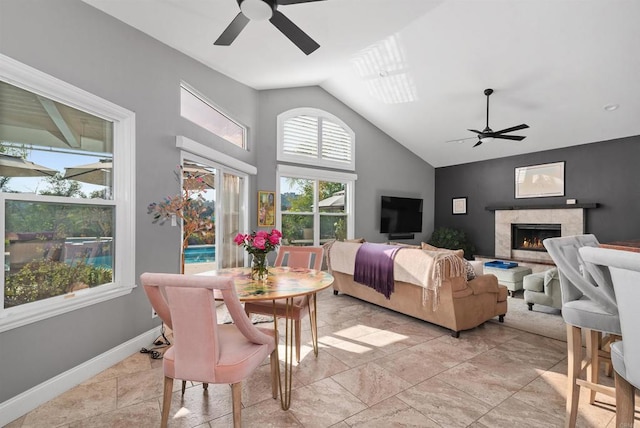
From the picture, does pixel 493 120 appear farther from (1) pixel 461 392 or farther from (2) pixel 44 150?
(2) pixel 44 150

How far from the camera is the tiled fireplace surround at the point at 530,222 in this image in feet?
19.8

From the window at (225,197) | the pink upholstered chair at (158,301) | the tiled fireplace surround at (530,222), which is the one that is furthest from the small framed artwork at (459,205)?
the pink upholstered chair at (158,301)

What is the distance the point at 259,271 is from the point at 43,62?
203 cm

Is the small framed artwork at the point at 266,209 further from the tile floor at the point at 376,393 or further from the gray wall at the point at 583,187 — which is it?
the gray wall at the point at 583,187

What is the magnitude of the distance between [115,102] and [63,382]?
2162 mm

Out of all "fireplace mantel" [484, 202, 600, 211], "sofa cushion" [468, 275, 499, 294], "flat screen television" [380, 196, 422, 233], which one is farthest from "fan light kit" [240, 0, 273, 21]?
"fireplace mantel" [484, 202, 600, 211]

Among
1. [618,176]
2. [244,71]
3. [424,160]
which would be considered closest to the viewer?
[244,71]

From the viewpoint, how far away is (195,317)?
146 cm

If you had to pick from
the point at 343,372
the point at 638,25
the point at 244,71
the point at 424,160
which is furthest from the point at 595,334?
the point at 424,160

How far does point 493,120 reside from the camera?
19.3 feet

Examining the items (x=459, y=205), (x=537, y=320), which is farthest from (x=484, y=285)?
(x=459, y=205)

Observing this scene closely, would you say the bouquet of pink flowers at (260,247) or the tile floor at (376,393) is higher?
the bouquet of pink flowers at (260,247)

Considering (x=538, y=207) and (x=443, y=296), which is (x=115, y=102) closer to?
(x=443, y=296)

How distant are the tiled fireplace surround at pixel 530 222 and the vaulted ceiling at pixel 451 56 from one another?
1.37 meters
